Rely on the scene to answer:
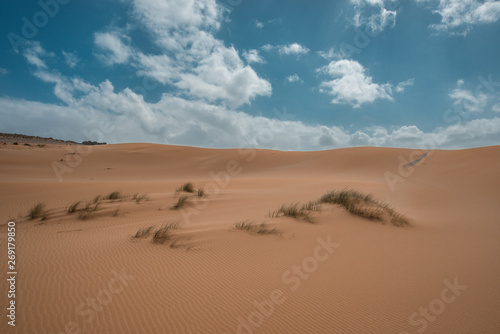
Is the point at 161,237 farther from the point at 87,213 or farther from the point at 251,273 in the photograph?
the point at 87,213

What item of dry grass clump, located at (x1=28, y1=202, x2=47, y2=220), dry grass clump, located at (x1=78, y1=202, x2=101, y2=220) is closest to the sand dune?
dry grass clump, located at (x1=78, y1=202, x2=101, y2=220)

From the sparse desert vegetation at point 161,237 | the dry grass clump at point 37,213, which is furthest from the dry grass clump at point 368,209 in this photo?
the dry grass clump at point 37,213

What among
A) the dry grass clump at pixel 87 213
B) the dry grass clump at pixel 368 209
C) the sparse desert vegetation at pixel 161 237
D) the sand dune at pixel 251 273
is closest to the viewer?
the sand dune at pixel 251 273

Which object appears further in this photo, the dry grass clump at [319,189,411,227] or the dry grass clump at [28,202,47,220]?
the dry grass clump at [28,202,47,220]

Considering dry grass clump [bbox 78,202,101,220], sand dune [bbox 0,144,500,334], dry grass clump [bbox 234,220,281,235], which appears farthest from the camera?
dry grass clump [bbox 78,202,101,220]

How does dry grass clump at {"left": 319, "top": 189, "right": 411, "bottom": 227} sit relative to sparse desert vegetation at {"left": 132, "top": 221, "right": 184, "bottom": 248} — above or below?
above

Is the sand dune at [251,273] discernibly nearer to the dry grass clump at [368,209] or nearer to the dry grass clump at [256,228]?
the dry grass clump at [256,228]

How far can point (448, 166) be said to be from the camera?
15250mm

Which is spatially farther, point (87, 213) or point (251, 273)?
point (87, 213)

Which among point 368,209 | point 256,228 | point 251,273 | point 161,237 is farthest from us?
point 368,209

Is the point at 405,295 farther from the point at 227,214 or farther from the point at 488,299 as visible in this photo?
the point at 227,214

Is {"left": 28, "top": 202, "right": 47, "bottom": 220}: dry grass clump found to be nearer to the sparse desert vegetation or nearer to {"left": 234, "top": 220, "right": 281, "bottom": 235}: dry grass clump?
the sparse desert vegetation

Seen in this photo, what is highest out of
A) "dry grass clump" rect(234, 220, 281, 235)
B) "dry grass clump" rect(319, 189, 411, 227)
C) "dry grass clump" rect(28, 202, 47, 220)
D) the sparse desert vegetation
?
"dry grass clump" rect(319, 189, 411, 227)

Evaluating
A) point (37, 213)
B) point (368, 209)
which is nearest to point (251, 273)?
point (368, 209)
